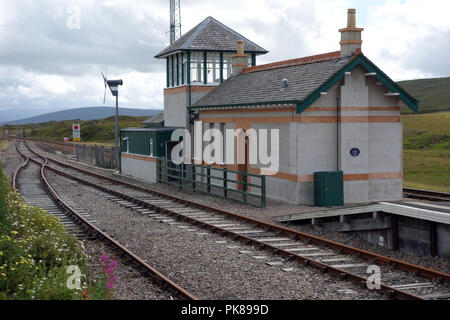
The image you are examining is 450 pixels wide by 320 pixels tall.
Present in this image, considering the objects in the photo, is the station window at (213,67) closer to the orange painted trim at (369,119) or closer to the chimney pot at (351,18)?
the chimney pot at (351,18)

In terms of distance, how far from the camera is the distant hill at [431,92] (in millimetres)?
122075

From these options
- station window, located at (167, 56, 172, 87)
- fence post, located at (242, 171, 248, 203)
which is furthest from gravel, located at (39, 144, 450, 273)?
station window, located at (167, 56, 172, 87)

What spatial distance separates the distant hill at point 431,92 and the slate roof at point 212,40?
8707cm

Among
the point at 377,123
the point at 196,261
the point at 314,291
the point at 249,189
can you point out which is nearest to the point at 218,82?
the point at 249,189

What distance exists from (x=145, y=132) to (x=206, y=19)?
753cm

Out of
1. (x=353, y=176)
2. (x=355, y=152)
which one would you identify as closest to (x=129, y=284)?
(x=353, y=176)

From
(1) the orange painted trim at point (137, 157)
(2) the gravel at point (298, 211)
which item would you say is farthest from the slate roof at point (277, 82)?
(1) the orange painted trim at point (137, 157)

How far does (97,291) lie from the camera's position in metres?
8.85

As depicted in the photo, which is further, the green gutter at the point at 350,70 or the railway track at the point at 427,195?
the railway track at the point at 427,195

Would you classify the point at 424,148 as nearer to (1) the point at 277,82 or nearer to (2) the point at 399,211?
(1) the point at 277,82

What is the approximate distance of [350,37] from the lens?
20.0 meters

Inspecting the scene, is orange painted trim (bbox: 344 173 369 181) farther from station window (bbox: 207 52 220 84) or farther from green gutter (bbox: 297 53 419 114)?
station window (bbox: 207 52 220 84)

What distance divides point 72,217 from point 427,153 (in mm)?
35587
